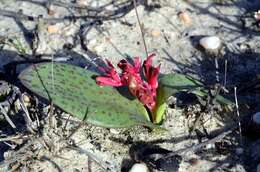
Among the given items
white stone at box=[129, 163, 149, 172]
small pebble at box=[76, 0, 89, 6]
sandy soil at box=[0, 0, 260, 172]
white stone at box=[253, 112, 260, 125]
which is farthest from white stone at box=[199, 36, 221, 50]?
white stone at box=[129, 163, 149, 172]

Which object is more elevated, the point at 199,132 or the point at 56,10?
the point at 56,10

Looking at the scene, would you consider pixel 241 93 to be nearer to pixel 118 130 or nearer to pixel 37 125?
pixel 118 130

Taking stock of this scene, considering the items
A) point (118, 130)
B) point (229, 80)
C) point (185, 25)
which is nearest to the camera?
point (118, 130)

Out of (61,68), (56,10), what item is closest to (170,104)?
(61,68)

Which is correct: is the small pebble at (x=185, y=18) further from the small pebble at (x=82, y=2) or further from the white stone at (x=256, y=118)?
the white stone at (x=256, y=118)

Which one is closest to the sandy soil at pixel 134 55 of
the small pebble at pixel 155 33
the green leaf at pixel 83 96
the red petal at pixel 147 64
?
the small pebble at pixel 155 33
